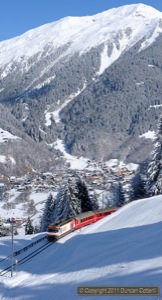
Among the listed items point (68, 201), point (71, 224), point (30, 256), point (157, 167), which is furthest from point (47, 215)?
point (30, 256)

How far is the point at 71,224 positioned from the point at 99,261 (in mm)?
17237

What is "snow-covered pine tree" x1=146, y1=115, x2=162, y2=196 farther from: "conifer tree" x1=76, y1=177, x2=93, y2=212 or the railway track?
the railway track

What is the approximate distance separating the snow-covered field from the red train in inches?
53.0

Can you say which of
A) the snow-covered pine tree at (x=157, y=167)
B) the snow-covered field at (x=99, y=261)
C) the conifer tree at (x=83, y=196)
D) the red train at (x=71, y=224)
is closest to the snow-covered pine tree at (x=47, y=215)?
the conifer tree at (x=83, y=196)

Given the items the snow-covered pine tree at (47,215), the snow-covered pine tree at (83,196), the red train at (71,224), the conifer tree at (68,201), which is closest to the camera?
the red train at (71,224)

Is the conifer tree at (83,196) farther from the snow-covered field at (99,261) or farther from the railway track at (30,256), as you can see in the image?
the railway track at (30,256)

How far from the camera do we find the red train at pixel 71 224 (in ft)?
146

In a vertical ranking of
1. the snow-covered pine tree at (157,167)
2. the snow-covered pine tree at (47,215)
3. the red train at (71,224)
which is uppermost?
the snow-covered pine tree at (157,167)

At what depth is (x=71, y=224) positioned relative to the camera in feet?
154

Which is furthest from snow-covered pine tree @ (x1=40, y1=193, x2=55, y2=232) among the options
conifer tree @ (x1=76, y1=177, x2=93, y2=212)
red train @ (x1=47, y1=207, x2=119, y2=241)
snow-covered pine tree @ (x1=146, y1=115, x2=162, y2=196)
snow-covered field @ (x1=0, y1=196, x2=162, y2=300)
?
snow-covered field @ (x1=0, y1=196, x2=162, y2=300)

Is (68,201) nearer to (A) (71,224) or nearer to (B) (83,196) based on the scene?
(B) (83,196)

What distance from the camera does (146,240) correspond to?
30.7m

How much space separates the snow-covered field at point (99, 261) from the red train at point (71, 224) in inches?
53.0

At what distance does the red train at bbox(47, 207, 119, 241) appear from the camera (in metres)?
44.6
